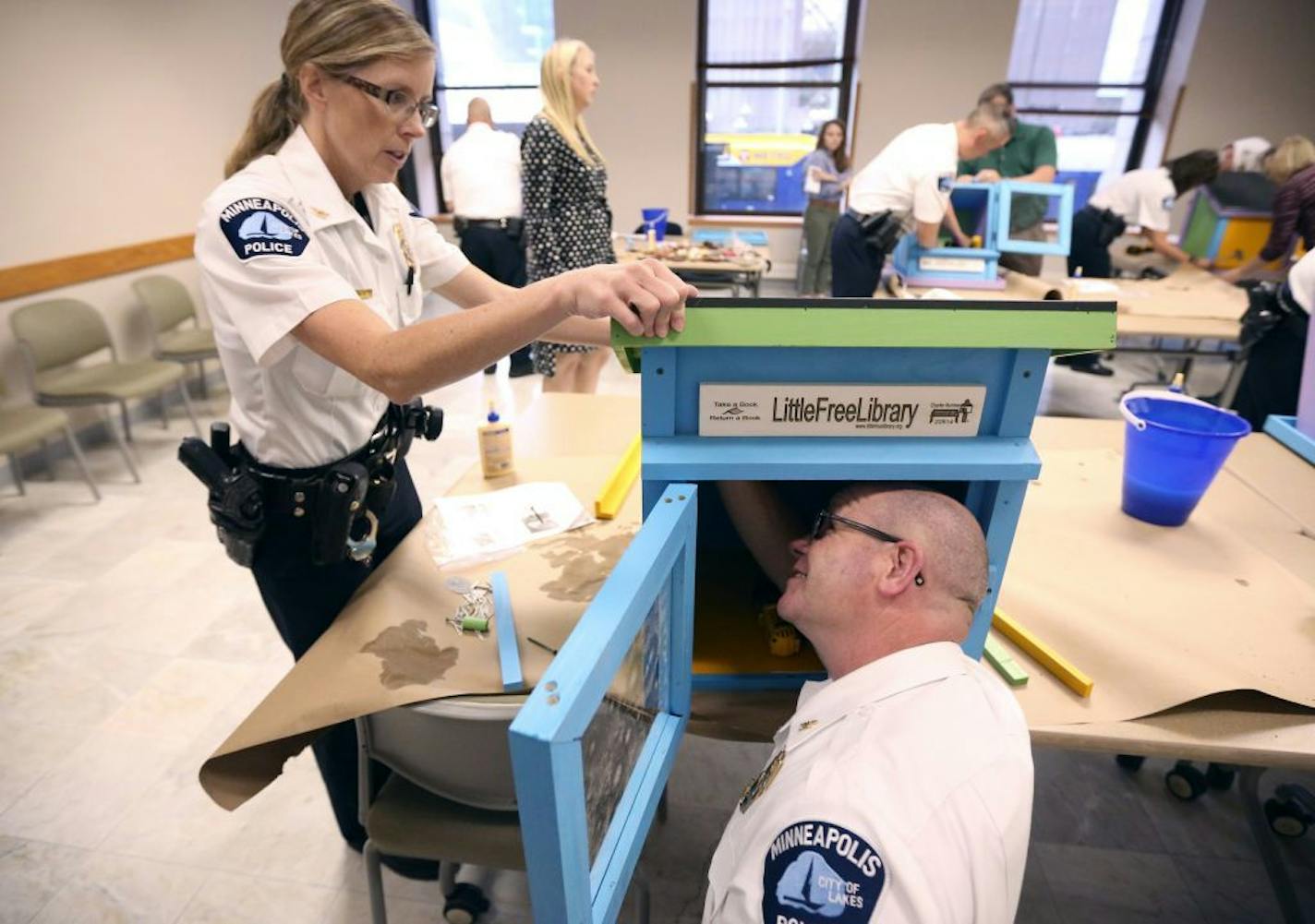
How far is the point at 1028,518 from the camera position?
4.82 ft

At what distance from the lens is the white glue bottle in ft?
5.16

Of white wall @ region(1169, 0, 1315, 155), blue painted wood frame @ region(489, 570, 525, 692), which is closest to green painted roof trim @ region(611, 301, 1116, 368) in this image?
blue painted wood frame @ region(489, 570, 525, 692)

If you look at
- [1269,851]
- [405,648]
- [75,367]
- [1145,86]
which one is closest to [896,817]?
[405,648]

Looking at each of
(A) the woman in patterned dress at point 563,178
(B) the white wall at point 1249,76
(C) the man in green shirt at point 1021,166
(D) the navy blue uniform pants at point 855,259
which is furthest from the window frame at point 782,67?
(A) the woman in patterned dress at point 563,178

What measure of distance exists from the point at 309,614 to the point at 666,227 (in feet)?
16.5

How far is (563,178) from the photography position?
3076 mm

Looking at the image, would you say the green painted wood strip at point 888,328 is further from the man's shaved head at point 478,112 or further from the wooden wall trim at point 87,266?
the man's shaved head at point 478,112

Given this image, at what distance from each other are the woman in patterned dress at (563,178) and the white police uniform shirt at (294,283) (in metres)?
1.54

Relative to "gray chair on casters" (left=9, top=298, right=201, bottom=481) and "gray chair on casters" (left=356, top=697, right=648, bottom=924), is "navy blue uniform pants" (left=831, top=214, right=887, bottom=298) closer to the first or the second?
"gray chair on casters" (left=356, top=697, right=648, bottom=924)

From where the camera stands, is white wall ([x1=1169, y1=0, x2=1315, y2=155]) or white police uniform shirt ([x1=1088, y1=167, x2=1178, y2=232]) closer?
white police uniform shirt ([x1=1088, y1=167, x2=1178, y2=232])

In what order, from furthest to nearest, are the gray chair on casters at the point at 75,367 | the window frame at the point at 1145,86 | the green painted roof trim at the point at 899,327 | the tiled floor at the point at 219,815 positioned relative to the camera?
the window frame at the point at 1145,86, the gray chair on casters at the point at 75,367, the tiled floor at the point at 219,815, the green painted roof trim at the point at 899,327

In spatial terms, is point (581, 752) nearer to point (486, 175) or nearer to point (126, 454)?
point (126, 454)

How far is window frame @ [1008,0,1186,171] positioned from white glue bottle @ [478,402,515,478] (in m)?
6.50

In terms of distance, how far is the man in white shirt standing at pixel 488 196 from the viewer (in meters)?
4.02
